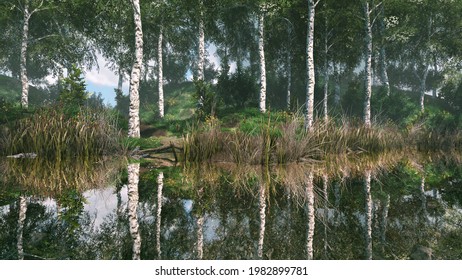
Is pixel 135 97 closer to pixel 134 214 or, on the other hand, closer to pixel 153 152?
pixel 153 152

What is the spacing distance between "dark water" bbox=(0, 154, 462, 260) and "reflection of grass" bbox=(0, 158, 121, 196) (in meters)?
0.03

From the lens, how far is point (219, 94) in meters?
22.1

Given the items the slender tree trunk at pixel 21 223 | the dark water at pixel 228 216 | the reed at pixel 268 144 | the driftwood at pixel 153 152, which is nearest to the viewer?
the slender tree trunk at pixel 21 223

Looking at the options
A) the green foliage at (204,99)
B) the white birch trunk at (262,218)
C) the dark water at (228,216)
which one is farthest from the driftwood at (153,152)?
the green foliage at (204,99)

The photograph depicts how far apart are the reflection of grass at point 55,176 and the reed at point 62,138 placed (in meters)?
0.94

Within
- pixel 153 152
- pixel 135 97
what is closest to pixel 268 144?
pixel 153 152

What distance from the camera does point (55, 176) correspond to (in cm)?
618

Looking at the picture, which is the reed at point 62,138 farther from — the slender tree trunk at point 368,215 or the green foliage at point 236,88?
the green foliage at point 236,88

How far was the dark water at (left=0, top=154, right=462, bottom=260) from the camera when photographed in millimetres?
2934

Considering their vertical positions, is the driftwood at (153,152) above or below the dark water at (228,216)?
above

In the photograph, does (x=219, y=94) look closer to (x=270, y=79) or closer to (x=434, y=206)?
(x=270, y=79)

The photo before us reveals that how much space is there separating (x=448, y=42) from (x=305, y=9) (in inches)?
442

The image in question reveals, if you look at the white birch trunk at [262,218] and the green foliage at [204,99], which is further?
the green foliage at [204,99]

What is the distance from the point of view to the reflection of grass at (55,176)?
5.23m
